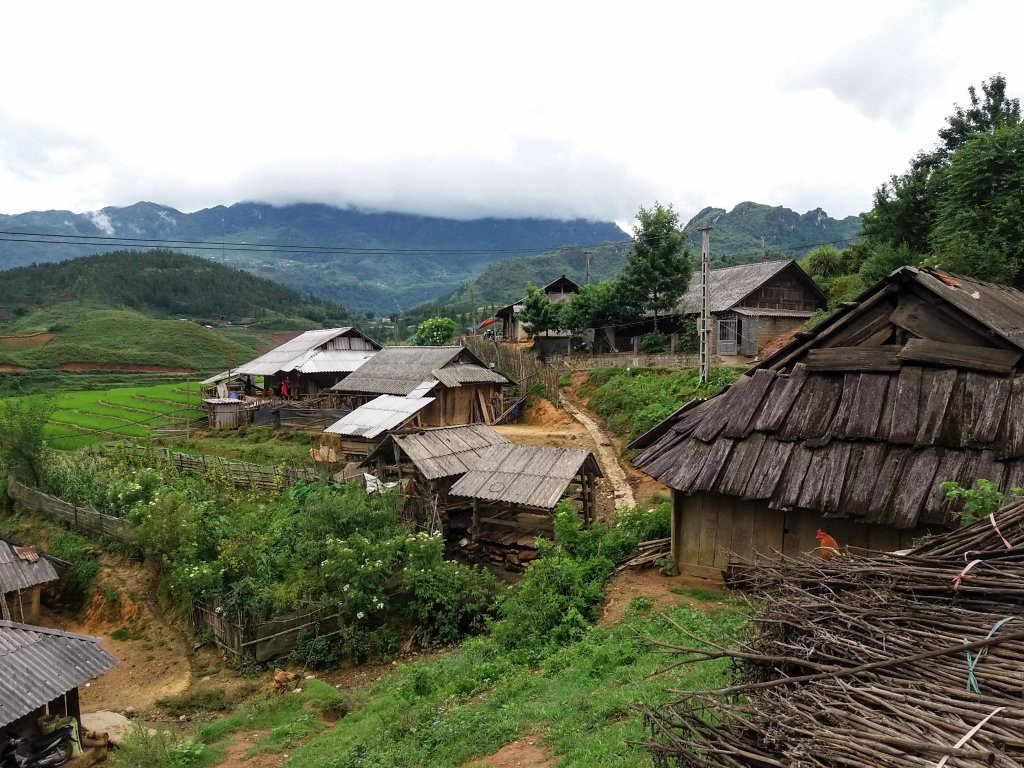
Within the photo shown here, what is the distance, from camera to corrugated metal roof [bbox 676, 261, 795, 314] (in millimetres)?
31516

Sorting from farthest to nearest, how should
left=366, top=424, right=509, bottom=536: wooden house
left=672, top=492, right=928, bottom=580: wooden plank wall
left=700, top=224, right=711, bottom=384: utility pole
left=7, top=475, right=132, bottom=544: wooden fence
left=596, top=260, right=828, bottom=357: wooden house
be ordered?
left=596, top=260, right=828, bottom=357: wooden house < left=7, top=475, right=132, bottom=544: wooden fence < left=700, top=224, right=711, bottom=384: utility pole < left=366, top=424, right=509, bottom=536: wooden house < left=672, top=492, right=928, bottom=580: wooden plank wall

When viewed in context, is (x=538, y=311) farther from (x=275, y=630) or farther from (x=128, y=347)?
(x=128, y=347)

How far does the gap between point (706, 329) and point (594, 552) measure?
431 inches

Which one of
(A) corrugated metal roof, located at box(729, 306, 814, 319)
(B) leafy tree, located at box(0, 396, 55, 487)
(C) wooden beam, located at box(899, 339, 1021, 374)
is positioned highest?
(A) corrugated metal roof, located at box(729, 306, 814, 319)

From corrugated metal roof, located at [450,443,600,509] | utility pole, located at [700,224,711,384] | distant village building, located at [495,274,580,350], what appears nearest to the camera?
corrugated metal roof, located at [450,443,600,509]

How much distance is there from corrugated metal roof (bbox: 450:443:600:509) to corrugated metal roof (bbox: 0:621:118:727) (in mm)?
8203

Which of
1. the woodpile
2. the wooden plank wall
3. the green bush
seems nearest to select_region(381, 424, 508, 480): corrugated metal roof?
the wooden plank wall

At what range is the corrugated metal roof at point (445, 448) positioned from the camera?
17.0 m

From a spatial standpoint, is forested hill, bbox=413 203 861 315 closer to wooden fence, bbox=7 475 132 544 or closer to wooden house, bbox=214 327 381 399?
wooden house, bbox=214 327 381 399

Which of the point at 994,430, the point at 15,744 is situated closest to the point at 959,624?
the point at 994,430

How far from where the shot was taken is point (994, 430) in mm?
8258

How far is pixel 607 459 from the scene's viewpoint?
2320 centimetres

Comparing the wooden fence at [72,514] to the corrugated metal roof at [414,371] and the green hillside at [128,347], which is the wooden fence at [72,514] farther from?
the green hillside at [128,347]

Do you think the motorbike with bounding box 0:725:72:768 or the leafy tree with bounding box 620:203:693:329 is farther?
the leafy tree with bounding box 620:203:693:329
